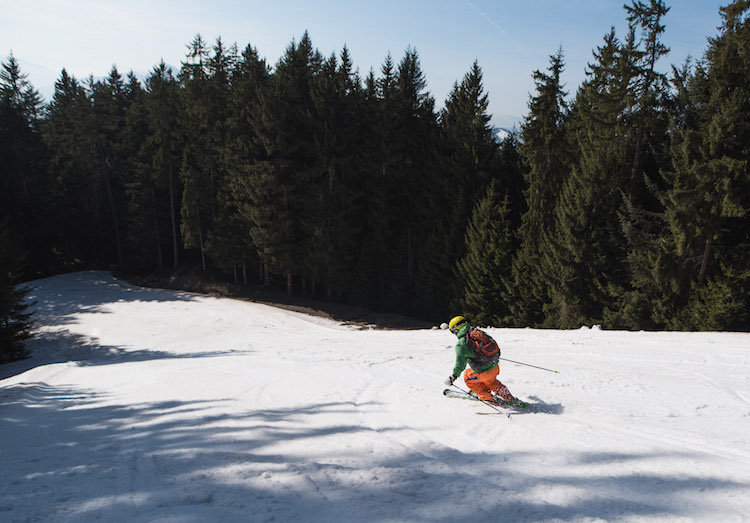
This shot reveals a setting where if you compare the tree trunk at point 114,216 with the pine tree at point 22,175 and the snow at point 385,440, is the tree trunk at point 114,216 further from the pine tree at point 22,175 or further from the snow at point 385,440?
the snow at point 385,440

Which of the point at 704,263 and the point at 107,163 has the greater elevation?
the point at 107,163

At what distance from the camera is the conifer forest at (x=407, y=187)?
1733cm

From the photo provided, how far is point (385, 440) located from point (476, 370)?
2256 millimetres

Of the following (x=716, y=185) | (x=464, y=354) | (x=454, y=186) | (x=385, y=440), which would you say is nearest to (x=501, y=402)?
(x=464, y=354)

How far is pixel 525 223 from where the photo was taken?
25.4 metres

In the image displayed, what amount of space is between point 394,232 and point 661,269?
67.8ft

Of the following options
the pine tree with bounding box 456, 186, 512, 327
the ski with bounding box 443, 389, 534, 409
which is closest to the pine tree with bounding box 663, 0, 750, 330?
the pine tree with bounding box 456, 186, 512, 327

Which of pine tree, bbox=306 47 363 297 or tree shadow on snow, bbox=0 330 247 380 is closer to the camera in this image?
tree shadow on snow, bbox=0 330 247 380

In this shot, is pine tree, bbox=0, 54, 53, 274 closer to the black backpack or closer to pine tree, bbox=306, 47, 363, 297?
pine tree, bbox=306, 47, 363, 297

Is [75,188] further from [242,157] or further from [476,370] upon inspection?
[476,370]

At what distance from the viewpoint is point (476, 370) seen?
267 inches

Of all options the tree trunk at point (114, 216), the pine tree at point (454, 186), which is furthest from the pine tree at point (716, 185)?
the tree trunk at point (114, 216)

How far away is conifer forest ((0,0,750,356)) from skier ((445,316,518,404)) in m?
14.9

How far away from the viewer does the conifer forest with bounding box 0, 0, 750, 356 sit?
17.3 metres
